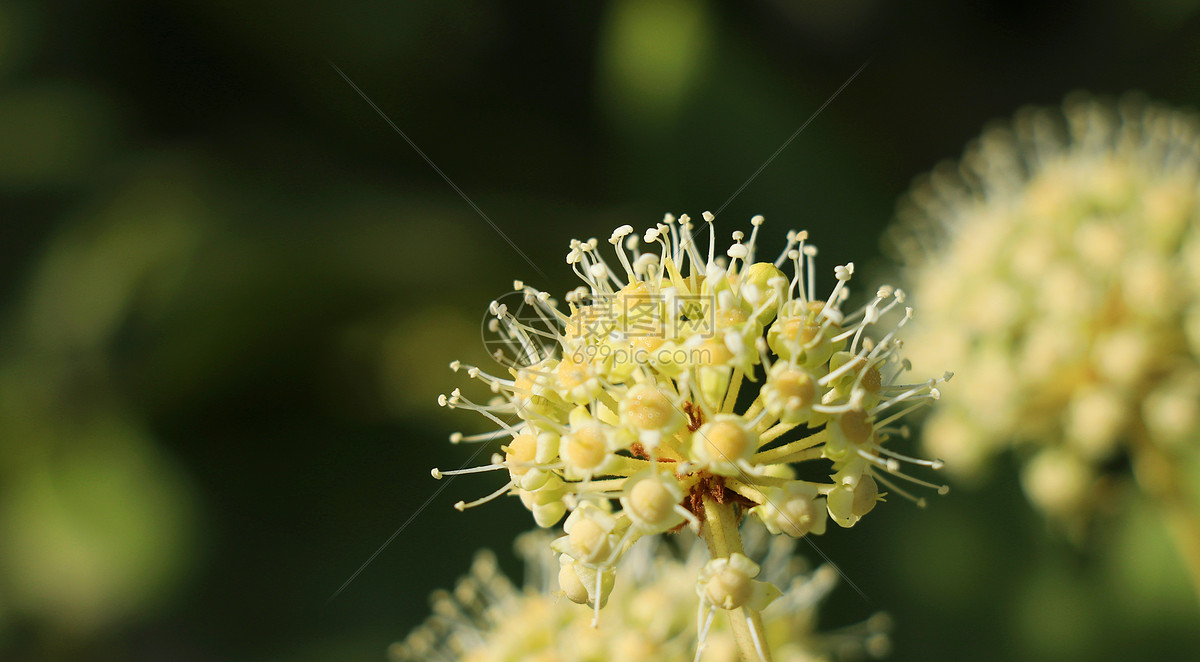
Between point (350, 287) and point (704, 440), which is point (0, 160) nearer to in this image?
point (350, 287)
